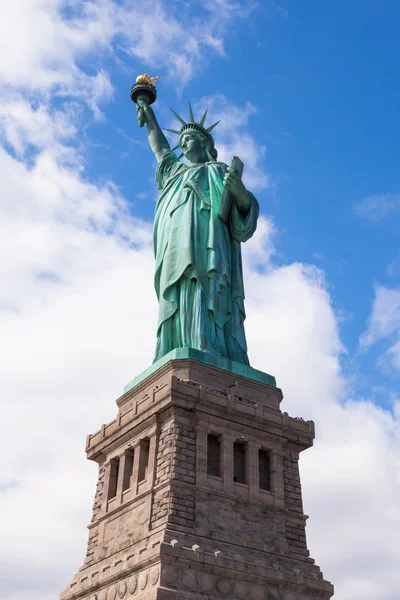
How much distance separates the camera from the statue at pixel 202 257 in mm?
27391

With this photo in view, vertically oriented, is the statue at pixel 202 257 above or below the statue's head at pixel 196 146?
below

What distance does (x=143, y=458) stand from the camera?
25.0 m

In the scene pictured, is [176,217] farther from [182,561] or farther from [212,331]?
[182,561]

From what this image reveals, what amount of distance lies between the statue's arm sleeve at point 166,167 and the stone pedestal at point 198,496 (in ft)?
31.7

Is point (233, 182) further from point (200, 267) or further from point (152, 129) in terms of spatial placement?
point (152, 129)

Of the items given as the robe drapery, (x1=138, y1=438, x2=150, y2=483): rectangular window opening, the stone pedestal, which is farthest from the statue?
(x1=138, y1=438, x2=150, y2=483): rectangular window opening

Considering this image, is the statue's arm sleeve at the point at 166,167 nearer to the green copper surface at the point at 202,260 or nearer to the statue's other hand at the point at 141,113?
the green copper surface at the point at 202,260

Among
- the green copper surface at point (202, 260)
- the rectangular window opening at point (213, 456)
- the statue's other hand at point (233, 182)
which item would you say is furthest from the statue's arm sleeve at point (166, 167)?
the rectangular window opening at point (213, 456)

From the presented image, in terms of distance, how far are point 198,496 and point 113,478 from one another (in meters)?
3.94

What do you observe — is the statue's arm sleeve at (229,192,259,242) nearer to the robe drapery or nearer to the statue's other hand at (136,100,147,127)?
the robe drapery

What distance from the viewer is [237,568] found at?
2220 cm

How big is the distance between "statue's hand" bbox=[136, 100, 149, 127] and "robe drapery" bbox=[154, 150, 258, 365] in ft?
16.5

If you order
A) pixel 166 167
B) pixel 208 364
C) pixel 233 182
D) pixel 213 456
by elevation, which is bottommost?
pixel 213 456

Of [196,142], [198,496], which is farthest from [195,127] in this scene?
[198,496]
